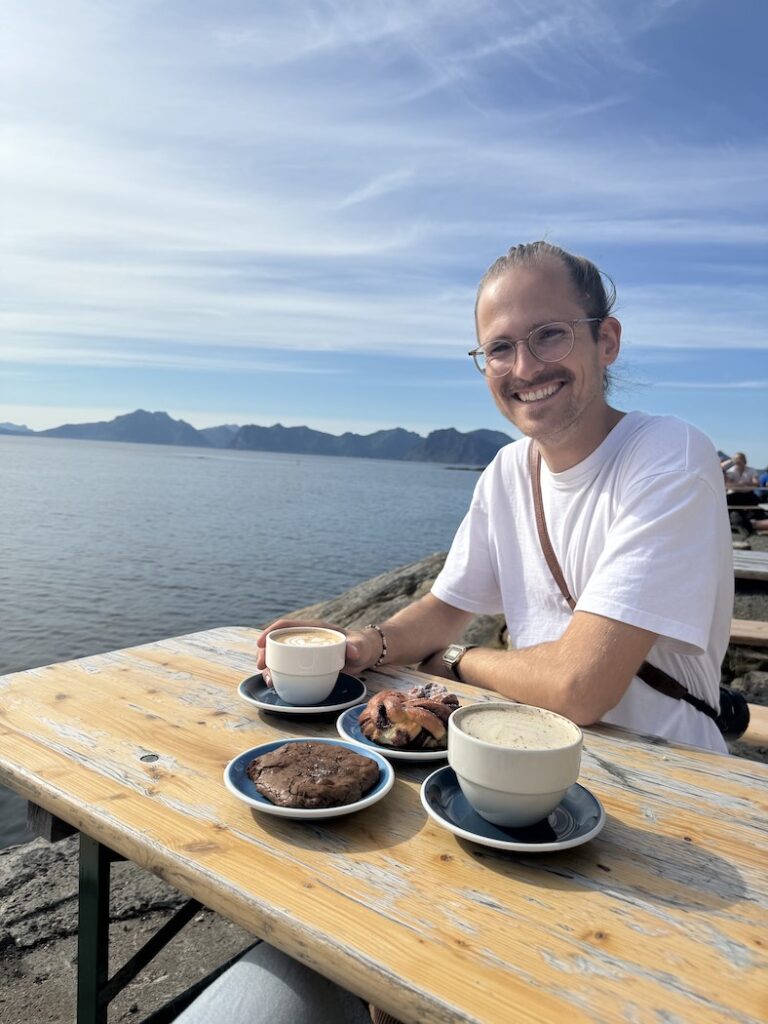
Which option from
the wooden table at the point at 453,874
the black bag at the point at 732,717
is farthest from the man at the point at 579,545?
the wooden table at the point at 453,874

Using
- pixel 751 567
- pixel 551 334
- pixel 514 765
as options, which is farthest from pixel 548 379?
pixel 751 567

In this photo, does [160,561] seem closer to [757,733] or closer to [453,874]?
[757,733]

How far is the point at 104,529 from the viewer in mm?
26828

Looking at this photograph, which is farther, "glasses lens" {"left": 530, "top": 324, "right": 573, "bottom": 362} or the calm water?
the calm water

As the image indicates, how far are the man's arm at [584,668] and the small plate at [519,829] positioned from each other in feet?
1.53

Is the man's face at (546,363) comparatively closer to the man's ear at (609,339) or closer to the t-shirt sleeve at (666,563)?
the man's ear at (609,339)

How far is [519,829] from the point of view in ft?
4.32

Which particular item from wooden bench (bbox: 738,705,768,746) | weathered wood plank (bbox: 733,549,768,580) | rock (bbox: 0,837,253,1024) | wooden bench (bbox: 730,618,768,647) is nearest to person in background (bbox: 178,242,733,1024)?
wooden bench (bbox: 738,705,768,746)

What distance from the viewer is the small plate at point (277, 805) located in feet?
4.35

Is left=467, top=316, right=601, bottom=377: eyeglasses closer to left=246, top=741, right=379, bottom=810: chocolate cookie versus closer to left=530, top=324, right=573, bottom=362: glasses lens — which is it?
left=530, top=324, right=573, bottom=362: glasses lens

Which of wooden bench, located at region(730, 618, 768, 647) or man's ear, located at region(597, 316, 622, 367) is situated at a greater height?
man's ear, located at region(597, 316, 622, 367)

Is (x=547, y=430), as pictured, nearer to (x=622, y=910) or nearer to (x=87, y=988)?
(x=622, y=910)

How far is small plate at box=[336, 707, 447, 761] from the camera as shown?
5.33 feet

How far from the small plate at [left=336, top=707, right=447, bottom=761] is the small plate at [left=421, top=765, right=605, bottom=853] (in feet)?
0.44
